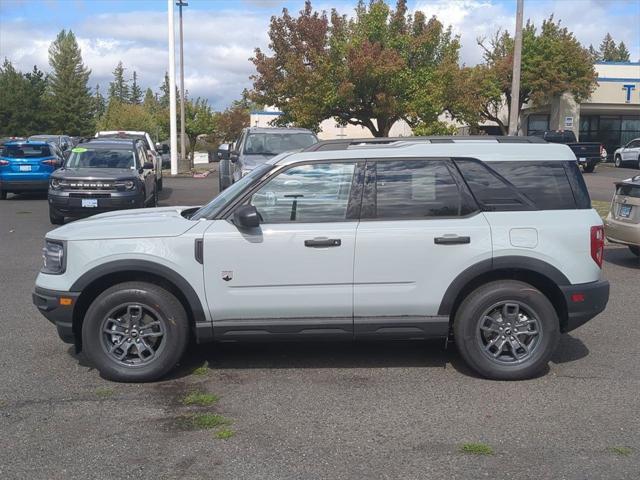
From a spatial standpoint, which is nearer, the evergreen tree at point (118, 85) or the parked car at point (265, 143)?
the parked car at point (265, 143)

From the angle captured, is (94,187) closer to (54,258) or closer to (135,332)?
(54,258)

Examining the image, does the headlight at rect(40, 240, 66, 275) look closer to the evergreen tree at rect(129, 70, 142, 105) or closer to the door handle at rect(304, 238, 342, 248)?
the door handle at rect(304, 238, 342, 248)

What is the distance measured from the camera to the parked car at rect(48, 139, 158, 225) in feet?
47.0

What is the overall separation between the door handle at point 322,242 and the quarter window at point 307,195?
19cm

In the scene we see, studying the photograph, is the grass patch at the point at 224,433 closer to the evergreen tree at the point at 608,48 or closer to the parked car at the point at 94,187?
the parked car at the point at 94,187

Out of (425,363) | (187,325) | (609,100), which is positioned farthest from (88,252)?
(609,100)

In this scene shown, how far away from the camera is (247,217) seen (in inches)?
213

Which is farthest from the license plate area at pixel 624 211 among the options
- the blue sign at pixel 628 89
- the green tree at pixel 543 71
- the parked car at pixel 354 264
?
the blue sign at pixel 628 89

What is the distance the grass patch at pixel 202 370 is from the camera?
19.4ft

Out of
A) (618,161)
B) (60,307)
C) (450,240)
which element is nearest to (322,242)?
(450,240)

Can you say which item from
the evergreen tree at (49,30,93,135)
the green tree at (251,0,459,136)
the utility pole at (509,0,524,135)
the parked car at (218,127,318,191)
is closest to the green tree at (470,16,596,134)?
the green tree at (251,0,459,136)

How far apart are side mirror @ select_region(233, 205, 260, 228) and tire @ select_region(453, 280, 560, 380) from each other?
5.90ft

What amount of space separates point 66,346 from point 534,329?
166 inches

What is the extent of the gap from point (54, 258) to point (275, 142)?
34.3 feet
